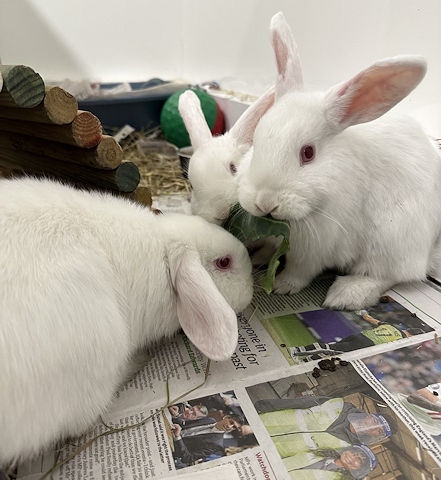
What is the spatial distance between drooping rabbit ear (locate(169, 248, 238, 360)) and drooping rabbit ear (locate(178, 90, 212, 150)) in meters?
0.56

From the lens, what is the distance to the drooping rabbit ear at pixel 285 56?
116 cm

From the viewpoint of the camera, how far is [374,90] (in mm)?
1062

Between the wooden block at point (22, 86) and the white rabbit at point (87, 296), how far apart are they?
0.61ft

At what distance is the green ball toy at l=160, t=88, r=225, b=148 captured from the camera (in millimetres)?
2482

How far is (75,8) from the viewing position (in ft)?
9.23

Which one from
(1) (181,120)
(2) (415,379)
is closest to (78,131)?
(2) (415,379)

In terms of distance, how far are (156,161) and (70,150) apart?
4.12 ft

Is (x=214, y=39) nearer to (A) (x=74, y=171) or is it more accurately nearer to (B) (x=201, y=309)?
(A) (x=74, y=171)

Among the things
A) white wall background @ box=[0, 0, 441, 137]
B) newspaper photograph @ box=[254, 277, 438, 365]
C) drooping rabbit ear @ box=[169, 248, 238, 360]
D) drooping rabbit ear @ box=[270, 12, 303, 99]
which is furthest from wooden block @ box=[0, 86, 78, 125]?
white wall background @ box=[0, 0, 441, 137]

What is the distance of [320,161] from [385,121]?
33 centimetres

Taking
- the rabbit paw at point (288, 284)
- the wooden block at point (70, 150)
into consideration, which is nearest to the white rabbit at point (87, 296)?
the wooden block at point (70, 150)

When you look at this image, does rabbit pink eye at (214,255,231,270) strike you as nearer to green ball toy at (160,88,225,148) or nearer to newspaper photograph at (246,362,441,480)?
newspaper photograph at (246,362,441,480)

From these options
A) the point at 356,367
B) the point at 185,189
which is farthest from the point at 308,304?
the point at 185,189

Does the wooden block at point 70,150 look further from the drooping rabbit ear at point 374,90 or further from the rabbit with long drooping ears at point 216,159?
the drooping rabbit ear at point 374,90
